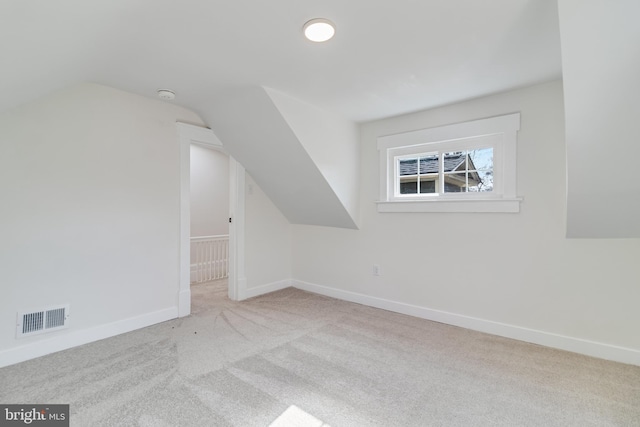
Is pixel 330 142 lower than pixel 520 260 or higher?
higher

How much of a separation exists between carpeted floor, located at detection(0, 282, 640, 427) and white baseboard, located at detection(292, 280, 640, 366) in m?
0.08

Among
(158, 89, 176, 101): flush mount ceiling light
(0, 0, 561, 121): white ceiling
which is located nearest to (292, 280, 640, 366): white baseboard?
(0, 0, 561, 121): white ceiling

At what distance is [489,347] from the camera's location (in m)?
2.32

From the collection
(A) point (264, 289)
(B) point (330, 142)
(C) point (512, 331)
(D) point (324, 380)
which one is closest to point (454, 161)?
(B) point (330, 142)

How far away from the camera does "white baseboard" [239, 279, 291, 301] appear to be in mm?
3565

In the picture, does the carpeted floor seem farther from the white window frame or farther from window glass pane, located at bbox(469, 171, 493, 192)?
window glass pane, located at bbox(469, 171, 493, 192)

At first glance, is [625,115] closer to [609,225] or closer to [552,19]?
[552,19]

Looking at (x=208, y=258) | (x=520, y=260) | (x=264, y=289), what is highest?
(x=520, y=260)

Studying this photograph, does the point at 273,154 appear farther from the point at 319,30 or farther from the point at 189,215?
the point at 319,30

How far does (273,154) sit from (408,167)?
58.2 inches

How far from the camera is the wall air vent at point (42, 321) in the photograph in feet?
6.87

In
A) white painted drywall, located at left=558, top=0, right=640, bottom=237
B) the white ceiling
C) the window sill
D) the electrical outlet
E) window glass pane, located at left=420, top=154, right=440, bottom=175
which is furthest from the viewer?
the electrical outlet

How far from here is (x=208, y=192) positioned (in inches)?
202

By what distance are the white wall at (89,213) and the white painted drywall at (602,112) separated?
3.11m
